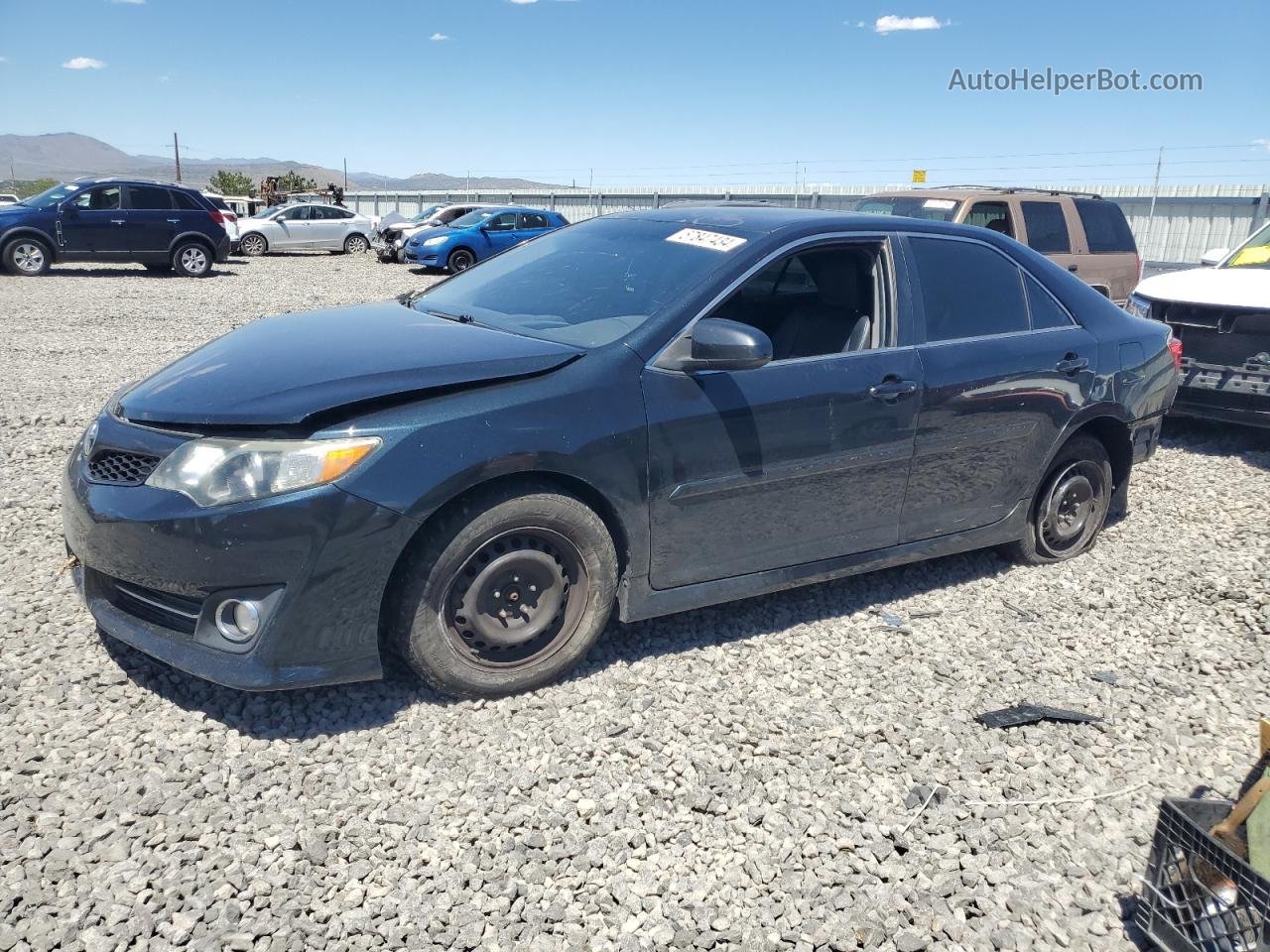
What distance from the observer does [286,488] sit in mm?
2838

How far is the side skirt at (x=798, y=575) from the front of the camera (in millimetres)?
3510

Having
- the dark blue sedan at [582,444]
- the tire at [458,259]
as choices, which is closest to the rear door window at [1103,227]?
the dark blue sedan at [582,444]

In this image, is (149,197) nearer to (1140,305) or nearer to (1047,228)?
(1047,228)

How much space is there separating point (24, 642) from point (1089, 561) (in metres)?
4.93

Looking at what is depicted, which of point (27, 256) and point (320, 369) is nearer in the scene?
point (320, 369)

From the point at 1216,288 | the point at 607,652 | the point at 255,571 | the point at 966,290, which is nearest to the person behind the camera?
the point at 255,571

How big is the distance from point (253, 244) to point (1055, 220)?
20.7 meters

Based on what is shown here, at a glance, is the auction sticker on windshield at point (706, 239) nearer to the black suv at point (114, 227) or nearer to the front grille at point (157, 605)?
the front grille at point (157, 605)

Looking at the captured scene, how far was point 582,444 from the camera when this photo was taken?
3.21 m

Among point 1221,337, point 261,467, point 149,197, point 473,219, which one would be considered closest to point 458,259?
point 473,219

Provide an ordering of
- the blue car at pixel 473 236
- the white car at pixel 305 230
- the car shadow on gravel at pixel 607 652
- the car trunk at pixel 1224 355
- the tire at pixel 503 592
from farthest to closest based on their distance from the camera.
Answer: the white car at pixel 305 230 < the blue car at pixel 473 236 < the car trunk at pixel 1224 355 < the car shadow on gravel at pixel 607 652 < the tire at pixel 503 592

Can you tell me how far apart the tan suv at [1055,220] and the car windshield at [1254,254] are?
2199 millimetres

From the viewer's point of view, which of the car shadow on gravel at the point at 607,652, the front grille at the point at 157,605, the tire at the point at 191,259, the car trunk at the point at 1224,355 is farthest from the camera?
the tire at the point at 191,259

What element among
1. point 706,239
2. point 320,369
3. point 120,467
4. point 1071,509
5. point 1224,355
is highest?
point 706,239
